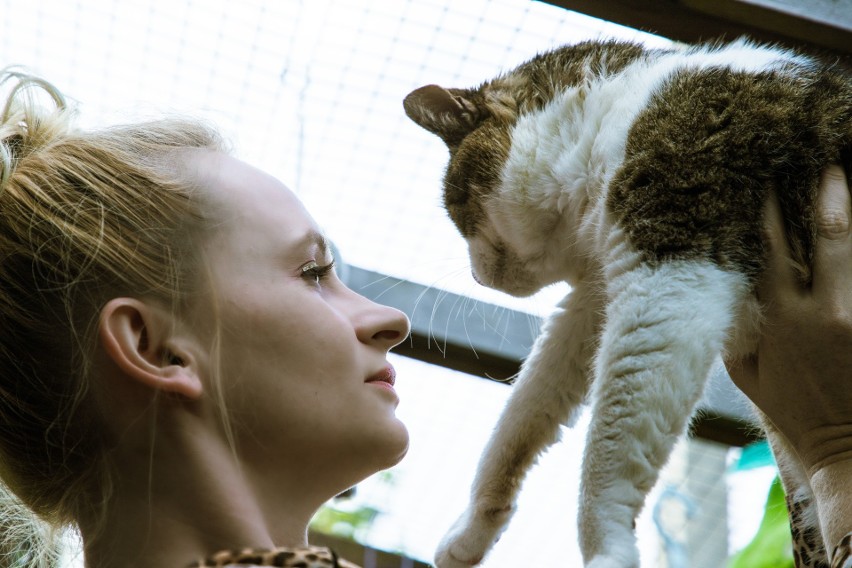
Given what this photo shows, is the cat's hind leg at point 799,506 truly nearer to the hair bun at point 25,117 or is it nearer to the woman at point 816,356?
the woman at point 816,356

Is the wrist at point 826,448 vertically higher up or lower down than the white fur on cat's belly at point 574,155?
lower down

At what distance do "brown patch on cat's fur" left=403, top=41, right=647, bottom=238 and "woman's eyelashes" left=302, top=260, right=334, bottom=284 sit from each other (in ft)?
2.26

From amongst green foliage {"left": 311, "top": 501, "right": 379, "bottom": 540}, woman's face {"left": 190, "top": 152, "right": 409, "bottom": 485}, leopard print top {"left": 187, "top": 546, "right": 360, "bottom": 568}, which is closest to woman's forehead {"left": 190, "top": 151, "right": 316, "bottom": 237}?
woman's face {"left": 190, "top": 152, "right": 409, "bottom": 485}

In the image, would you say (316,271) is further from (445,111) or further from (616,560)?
(445,111)

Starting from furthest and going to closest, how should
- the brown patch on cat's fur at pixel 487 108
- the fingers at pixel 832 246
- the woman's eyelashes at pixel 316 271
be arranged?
the brown patch on cat's fur at pixel 487 108, the fingers at pixel 832 246, the woman's eyelashes at pixel 316 271

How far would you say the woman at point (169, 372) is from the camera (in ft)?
4.50

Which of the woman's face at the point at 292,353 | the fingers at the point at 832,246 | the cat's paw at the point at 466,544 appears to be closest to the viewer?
the woman's face at the point at 292,353

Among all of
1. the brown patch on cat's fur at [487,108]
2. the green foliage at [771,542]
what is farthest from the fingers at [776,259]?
the green foliage at [771,542]

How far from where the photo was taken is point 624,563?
1.42 metres

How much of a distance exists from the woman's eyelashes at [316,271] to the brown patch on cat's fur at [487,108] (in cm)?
69

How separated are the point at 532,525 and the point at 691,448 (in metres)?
1.00

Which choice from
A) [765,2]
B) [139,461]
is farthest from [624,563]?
[765,2]

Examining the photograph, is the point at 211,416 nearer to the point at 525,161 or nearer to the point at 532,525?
the point at 525,161

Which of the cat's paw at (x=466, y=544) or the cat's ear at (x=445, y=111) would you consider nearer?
the cat's paw at (x=466, y=544)
